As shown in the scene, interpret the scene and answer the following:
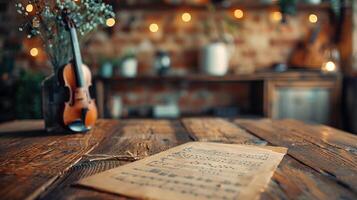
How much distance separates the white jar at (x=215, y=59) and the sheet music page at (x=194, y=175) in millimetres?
2266

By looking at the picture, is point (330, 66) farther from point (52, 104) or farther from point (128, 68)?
point (52, 104)

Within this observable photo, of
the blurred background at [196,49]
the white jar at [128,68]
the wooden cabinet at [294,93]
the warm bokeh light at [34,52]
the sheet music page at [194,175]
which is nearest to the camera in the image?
the sheet music page at [194,175]

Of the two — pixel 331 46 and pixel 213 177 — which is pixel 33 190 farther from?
pixel 331 46

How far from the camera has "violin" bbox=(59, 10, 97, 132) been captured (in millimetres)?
1125

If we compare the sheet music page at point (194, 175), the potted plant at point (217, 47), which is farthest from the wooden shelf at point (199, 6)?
the sheet music page at point (194, 175)

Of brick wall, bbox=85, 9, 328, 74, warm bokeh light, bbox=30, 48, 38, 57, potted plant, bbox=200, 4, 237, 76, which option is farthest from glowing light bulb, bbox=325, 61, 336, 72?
warm bokeh light, bbox=30, 48, 38, 57

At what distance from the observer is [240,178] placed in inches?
22.0

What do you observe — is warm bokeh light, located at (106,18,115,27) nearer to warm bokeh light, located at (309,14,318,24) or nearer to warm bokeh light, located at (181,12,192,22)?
warm bokeh light, located at (181,12,192,22)

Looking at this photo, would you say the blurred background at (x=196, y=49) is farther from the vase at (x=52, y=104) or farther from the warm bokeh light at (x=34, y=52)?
the vase at (x=52, y=104)

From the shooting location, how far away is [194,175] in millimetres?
578

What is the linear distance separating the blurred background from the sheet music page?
2338 mm

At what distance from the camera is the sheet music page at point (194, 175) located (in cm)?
49

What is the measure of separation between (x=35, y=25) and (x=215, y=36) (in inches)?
94.0

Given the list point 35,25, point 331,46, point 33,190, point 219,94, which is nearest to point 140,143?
point 33,190
